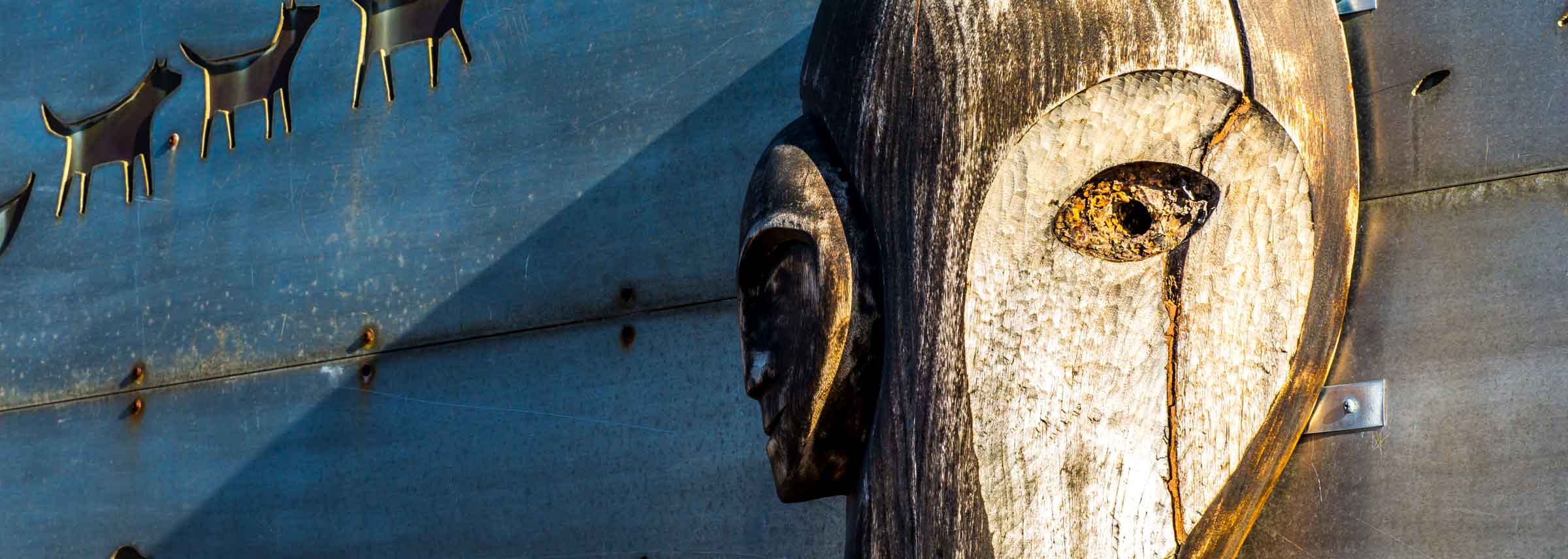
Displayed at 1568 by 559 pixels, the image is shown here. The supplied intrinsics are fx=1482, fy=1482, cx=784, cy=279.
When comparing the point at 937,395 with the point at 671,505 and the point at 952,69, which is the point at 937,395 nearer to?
the point at 952,69

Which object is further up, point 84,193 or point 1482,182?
point 1482,182

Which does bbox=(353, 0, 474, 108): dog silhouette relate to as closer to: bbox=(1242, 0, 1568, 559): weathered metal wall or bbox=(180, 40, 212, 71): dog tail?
bbox=(180, 40, 212, 71): dog tail

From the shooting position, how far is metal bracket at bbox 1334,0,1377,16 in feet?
4.83

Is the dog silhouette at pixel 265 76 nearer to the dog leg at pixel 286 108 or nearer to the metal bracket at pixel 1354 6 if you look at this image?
the dog leg at pixel 286 108

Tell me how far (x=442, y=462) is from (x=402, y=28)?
69cm

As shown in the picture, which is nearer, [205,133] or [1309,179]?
[1309,179]

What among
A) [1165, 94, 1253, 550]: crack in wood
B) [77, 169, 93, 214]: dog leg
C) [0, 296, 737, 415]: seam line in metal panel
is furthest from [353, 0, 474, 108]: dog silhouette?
[1165, 94, 1253, 550]: crack in wood

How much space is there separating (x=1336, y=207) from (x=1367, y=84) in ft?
0.98

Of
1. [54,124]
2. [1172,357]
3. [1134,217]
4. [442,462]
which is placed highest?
[1134,217]

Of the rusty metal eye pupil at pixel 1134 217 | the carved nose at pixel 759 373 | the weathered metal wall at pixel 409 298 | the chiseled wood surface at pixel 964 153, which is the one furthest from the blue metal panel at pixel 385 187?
the rusty metal eye pupil at pixel 1134 217

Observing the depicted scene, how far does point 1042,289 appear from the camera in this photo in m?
1.13

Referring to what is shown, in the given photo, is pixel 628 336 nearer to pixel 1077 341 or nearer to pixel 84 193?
pixel 1077 341

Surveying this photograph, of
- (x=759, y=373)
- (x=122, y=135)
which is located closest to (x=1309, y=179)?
(x=759, y=373)

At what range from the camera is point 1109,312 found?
3.71ft
